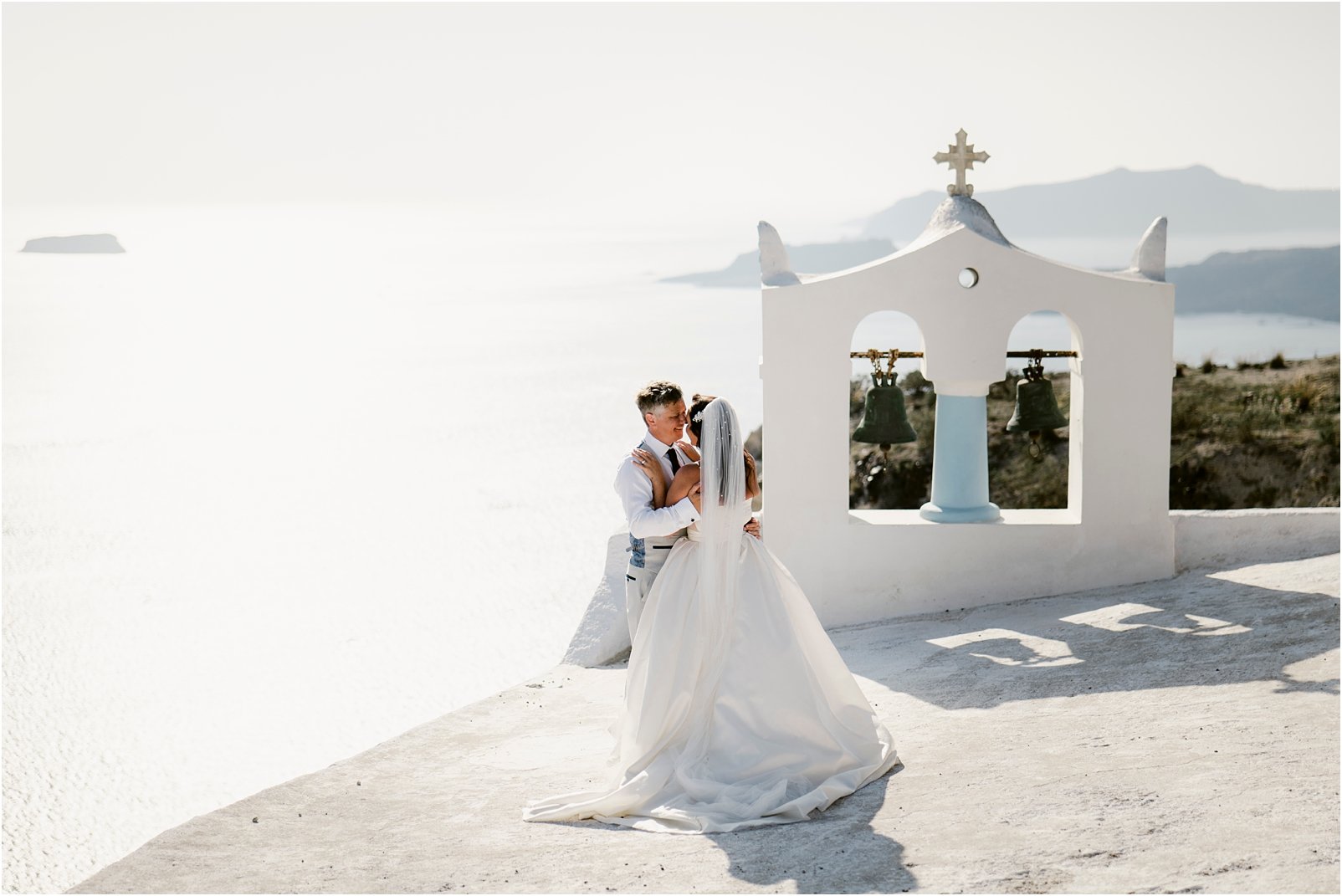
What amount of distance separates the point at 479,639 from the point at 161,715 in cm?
563

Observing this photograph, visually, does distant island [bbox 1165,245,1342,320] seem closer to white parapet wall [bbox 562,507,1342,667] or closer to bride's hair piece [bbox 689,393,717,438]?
white parapet wall [bbox 562,507,1342,667]

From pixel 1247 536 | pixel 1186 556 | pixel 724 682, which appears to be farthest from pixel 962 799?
pixel 1247 536

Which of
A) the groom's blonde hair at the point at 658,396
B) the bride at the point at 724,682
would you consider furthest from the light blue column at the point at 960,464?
the groom's blonde hair at the point at 658,396

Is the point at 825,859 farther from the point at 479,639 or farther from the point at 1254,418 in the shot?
the point at 479,639

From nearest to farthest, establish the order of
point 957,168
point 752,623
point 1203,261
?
point 752,623
point 957,168
point 1203,261

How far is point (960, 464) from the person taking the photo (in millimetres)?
8906

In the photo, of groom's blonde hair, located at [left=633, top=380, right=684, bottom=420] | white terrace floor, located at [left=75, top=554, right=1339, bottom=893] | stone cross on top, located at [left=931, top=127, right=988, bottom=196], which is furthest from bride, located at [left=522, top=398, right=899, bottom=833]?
stone cross on top, located at [left=931, top=127, right=988, bottom=196]

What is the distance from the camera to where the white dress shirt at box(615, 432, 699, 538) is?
17.6ft

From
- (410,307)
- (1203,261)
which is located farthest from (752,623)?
(410,307)

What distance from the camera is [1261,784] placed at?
4621 millimetres

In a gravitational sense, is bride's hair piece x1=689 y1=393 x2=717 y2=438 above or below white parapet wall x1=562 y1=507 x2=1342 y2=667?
above

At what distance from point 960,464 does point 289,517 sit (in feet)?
90.2

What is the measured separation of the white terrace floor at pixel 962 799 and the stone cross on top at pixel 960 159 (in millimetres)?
3251

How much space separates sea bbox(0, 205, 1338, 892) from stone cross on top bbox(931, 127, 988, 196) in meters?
5.97
